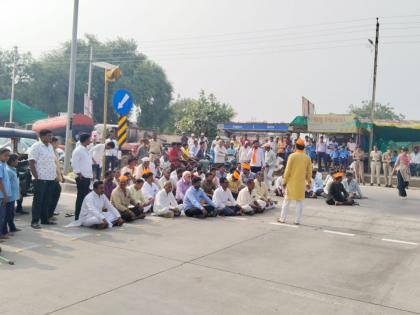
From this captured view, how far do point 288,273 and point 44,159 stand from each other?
16.6ft

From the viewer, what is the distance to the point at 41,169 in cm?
861

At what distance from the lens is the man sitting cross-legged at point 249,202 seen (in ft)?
36.7

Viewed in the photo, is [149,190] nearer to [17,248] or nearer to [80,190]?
[80,190]

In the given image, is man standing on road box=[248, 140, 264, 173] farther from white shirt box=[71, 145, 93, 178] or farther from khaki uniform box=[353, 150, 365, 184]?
white shirt box=[71, 145, 93, 178]

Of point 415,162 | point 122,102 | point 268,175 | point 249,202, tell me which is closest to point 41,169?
point 122,102

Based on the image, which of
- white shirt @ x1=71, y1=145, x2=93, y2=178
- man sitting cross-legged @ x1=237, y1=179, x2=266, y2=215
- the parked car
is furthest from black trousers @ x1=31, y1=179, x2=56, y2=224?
man sitting cross-legged @ x1=237, y1=179, x2=266, y2=215

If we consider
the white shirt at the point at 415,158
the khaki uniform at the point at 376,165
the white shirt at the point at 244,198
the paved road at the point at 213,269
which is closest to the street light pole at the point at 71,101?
the paved road at the point at 213,269

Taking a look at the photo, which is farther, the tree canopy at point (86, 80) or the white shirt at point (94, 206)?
the tree canopy at point (86, 80)

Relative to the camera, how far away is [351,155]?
21.6 m

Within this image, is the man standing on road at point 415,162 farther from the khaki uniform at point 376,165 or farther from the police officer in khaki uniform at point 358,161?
the police officer in khaki uniform at point 358,161

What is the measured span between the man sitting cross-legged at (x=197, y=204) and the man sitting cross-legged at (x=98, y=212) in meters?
1.87

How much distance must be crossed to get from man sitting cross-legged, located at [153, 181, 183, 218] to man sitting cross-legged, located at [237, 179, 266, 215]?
5.55 feet

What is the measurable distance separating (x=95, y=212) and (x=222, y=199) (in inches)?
135

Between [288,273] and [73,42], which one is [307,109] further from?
[288,273]
